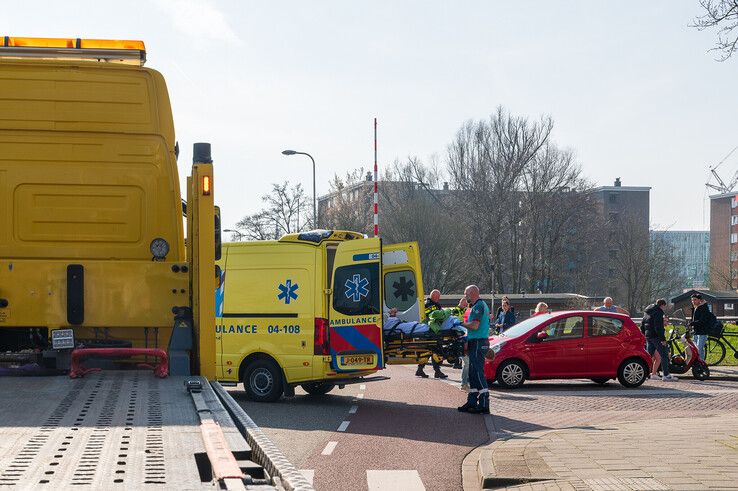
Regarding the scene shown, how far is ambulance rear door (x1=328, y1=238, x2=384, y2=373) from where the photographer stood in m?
15.0

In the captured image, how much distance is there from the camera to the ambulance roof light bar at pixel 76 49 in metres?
6.71

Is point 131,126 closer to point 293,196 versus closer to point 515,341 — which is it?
point 515,341

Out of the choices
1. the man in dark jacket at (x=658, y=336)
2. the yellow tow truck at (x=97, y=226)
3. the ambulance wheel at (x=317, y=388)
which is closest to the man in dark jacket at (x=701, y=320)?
the man in dark jacket at (x=658, y=336)

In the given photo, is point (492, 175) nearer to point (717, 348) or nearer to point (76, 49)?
point (717, 348)

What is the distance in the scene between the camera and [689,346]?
20844 mm

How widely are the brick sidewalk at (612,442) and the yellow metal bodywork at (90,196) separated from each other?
11.7 feet

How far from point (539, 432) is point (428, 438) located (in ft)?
4.25

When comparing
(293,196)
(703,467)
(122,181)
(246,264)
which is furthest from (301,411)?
(293,196)

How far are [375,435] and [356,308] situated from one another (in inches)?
129

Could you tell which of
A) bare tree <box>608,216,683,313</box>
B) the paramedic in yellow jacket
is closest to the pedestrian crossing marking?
the paramedic in yellow jacket

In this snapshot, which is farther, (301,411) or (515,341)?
(515,341)

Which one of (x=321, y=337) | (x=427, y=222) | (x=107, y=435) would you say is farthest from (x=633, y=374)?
(x=427, y=222)

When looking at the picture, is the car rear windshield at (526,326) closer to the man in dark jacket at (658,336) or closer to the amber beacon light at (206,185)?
the man in dark jacket at (658,336)

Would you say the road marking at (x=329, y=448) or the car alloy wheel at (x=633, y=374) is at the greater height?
the road marking at (x=329, y=448)
